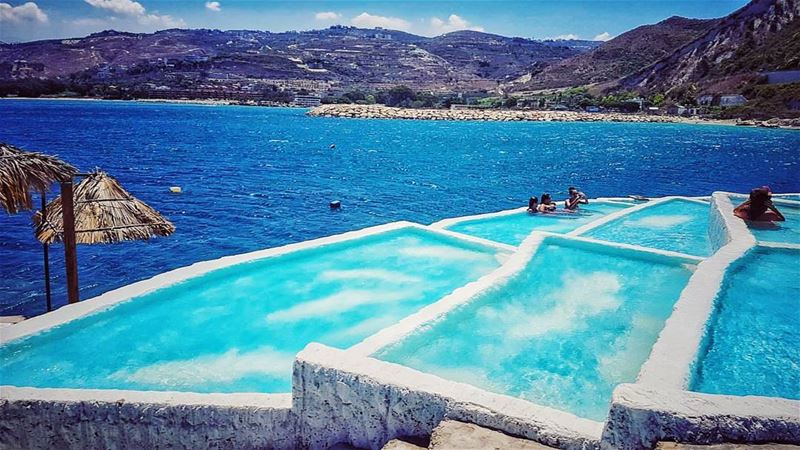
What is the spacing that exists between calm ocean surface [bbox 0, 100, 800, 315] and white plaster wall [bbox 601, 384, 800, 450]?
28.1ft

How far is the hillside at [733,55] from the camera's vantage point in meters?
92.6

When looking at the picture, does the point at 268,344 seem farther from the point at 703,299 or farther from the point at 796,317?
the point at 796,317

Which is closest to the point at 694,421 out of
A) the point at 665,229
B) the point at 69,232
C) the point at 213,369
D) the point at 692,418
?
the point at 692,418

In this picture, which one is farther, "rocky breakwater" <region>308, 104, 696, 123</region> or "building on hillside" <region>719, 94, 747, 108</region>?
"rocky breakwater" <region>308, 104, 696, 123</region>

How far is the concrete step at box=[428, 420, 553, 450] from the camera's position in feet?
11.6

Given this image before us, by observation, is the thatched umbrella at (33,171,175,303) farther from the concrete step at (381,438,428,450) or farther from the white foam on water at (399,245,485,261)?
the concrete step at (381,438,428,450)

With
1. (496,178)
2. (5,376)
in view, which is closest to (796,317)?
(5,376)

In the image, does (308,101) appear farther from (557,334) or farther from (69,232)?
(557,334)

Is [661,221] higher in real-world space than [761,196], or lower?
lower

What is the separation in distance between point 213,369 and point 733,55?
123 metres

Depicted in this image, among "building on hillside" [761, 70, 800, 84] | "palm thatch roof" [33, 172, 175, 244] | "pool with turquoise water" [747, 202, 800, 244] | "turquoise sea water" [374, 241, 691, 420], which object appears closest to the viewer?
"turquoise sea water" [374, 241, 691, 420]

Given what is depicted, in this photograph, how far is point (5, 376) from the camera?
19.3 feet

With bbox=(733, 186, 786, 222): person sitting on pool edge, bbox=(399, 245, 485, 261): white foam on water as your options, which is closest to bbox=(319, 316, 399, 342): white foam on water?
bbox=(399, 245, 485, 261): white foam on water

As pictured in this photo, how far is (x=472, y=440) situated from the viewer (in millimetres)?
3621
